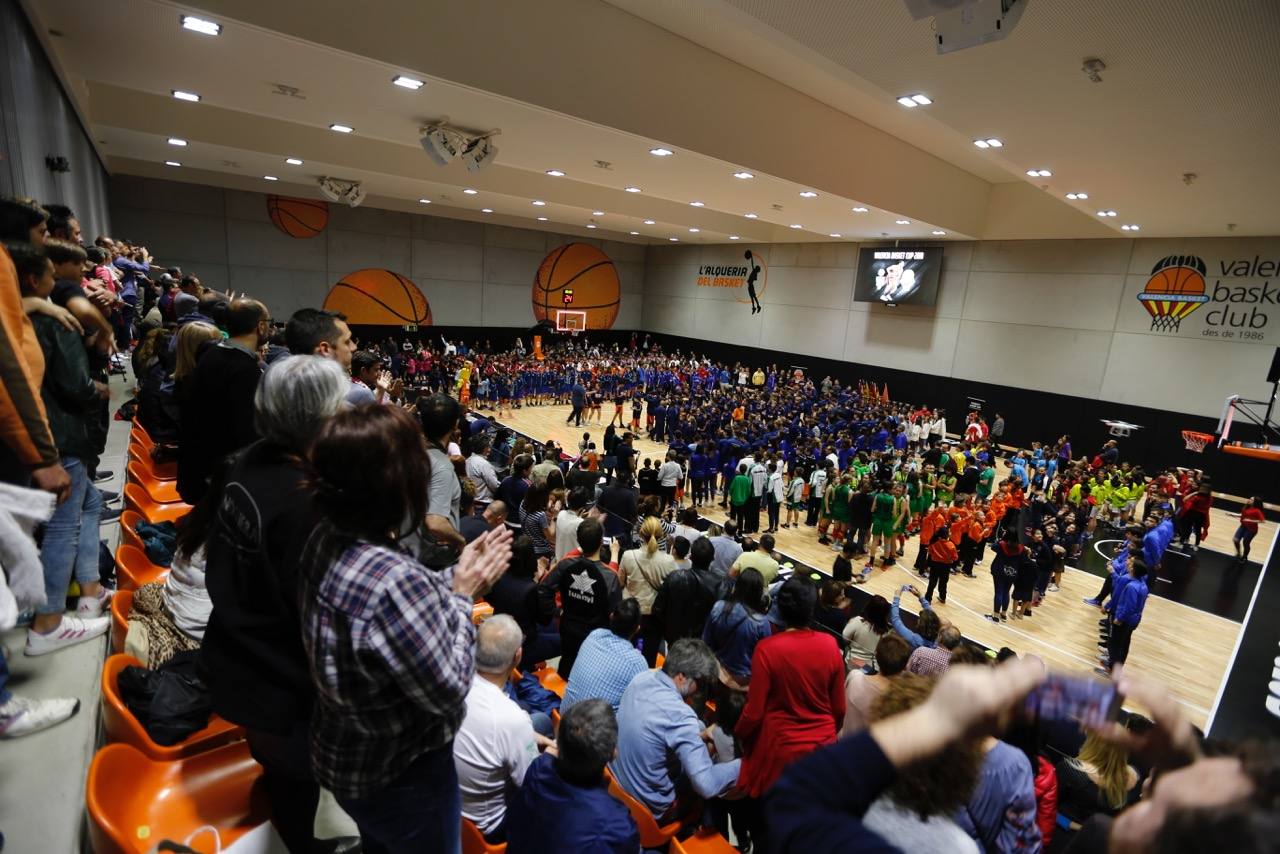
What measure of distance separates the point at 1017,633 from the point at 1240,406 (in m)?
11.8

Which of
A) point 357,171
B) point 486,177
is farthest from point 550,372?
point 357,171

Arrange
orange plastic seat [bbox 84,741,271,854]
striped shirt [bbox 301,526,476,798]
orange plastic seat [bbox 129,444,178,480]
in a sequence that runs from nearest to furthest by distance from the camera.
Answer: striped shirt [bbox 301,526,476,798]
orange plastic seat [bbox 84,741,271,854]
orange plastic seat [bbox 129,444,178,480]

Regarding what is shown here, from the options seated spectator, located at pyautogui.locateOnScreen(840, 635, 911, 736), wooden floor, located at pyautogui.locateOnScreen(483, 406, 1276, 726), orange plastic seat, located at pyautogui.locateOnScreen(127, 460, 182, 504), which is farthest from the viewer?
wooden floor, located at pyautogui.locateOnScreen(483, 406, 1276, 726)

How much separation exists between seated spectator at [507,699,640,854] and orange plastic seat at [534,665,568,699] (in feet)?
5.79

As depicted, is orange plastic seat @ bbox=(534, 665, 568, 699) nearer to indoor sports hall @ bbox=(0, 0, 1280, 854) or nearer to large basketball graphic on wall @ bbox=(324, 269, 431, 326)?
indoor sports hall @ bbox=(0, 0, 1280, 854)

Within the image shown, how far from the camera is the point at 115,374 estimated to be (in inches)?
369

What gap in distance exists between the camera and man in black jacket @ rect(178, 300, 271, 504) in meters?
2.55

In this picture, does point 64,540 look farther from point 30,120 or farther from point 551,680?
point 30,120

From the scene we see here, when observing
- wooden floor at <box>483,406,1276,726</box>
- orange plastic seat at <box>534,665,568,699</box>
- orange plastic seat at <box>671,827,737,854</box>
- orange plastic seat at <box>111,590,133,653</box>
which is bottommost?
wooden floor at <box>483,406,1276,726</box>

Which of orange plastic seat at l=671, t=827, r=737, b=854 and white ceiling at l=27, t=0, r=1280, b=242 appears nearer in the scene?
orange plastic seat at l=671, t=827, r=737, b=854

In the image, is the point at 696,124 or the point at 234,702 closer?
the point at 234,702

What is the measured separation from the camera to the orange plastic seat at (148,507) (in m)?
4.06

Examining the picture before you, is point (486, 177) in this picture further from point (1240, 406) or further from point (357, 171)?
point (1240, 406)

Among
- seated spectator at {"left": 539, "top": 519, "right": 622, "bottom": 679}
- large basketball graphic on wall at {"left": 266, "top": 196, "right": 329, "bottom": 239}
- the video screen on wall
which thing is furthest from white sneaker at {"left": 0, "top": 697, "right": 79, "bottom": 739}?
large basketball graphic on wall at {"left": 266, "top": 196, "right": 329, "bottom": 239}
